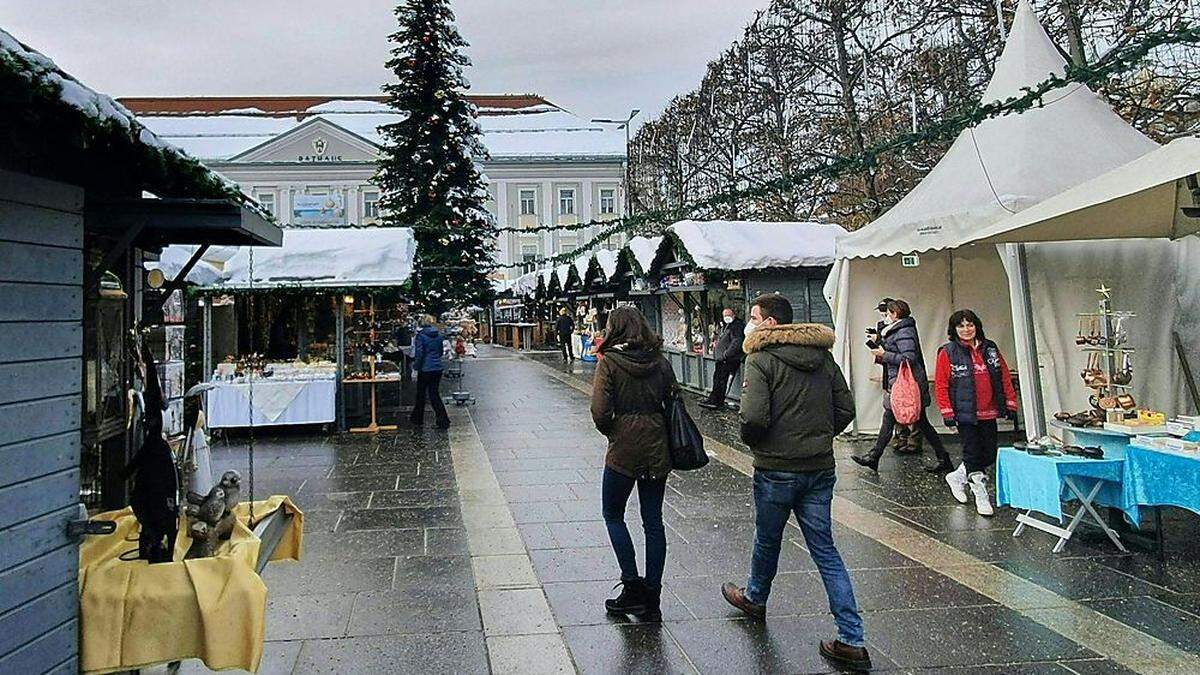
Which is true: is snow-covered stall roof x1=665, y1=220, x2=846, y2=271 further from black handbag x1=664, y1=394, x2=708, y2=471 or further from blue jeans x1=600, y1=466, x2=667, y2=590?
blue jeans x1=600, y1=466, x2=667, y2=590

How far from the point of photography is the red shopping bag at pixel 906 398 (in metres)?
7.88

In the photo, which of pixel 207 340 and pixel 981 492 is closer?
pixel 981 492

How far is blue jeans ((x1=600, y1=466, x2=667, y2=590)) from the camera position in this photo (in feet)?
14.4

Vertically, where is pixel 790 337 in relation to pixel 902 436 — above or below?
above

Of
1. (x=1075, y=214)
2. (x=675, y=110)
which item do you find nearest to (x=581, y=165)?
(x=675, y=110)

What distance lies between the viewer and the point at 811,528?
3.95 meters

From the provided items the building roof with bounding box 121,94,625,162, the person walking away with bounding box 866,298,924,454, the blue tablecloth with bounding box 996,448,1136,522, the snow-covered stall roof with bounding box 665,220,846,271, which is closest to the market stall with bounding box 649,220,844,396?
the snow-covered stall roof with bounding box 665,220,846,271

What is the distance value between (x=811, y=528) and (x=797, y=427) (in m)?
0.50

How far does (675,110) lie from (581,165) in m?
33.6

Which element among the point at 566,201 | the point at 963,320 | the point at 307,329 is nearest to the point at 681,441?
the point at 963,320

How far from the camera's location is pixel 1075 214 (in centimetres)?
662

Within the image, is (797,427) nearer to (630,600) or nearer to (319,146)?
(630,600)

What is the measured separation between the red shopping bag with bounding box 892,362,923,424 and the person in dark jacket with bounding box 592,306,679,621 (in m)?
4.30

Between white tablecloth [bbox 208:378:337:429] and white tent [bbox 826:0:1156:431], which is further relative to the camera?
white tablecloth [bbox 208:378:337:429]
